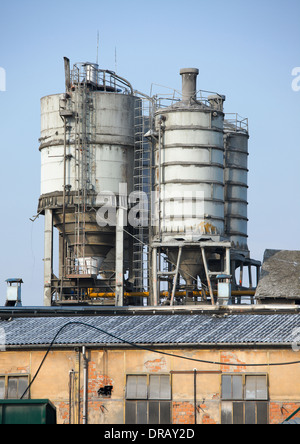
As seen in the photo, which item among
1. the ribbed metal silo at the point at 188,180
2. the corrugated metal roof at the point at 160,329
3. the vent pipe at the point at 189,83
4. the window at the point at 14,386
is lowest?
the window at the point at 14,386

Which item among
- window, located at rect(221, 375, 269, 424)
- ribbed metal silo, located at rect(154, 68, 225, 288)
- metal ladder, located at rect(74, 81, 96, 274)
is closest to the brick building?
window, located at rect(221, 375, 269, 424)

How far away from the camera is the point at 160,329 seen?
36.6 m

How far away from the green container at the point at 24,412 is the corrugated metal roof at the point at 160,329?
Result: 620 centimetres

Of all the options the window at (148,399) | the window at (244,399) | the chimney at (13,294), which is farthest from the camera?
the chimney at (13,294)

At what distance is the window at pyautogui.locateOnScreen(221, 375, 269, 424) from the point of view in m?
33.3

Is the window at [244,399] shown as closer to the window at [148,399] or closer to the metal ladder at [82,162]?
the window at [148,399]

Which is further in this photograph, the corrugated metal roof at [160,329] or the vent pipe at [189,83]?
the vent pipe at [189,83]

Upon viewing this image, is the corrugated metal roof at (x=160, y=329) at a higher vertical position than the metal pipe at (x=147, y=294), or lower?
lower

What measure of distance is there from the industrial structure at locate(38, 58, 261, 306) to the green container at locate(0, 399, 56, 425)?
2230 centimetres

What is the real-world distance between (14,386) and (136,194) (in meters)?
20.5

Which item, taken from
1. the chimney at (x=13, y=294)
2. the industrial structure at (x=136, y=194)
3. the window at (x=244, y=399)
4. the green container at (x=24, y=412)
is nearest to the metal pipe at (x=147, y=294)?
the industrial structure at (x=136, y=194)

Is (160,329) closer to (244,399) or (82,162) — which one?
(244,399)

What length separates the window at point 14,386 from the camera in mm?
35250
